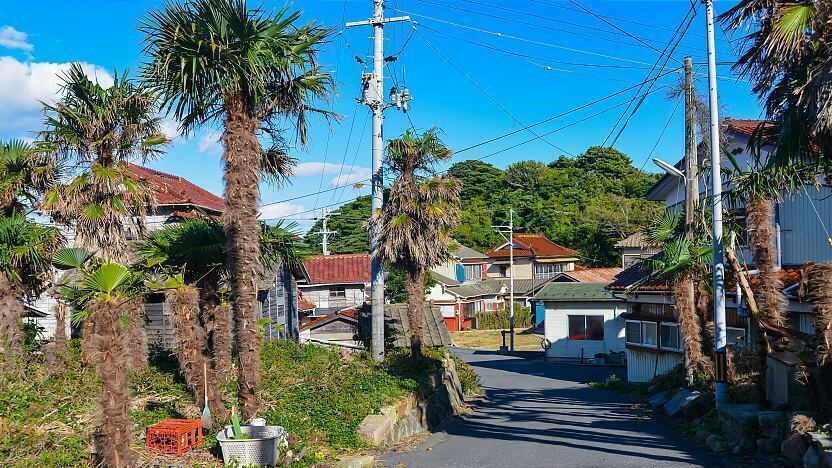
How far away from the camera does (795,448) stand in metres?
10.4

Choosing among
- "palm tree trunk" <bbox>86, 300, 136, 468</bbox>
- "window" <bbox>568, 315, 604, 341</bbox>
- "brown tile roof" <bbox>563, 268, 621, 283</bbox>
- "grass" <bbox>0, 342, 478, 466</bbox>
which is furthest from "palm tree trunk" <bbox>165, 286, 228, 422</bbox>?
"brown tile roof" <bbox>563, 268, 621, 283</bbox>

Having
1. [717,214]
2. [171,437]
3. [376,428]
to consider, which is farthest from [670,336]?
[171,437]

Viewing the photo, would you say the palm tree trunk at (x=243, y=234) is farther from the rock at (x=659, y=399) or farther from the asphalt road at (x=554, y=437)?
the rock at (x=659, y=399)

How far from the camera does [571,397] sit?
916 inches

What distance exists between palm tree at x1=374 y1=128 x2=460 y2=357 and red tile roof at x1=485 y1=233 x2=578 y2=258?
4550 centimetres

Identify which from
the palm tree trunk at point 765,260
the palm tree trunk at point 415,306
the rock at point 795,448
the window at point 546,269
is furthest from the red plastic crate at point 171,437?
the window at point 546,269

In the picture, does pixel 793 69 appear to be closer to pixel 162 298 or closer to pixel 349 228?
pixel 162 298

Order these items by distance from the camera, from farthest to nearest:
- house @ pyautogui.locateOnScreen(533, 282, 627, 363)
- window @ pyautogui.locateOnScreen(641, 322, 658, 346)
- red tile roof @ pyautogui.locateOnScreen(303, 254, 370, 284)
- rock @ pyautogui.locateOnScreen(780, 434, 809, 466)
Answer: red tile roof @ pyautogui.locateOnScreen(303, 254, 370, 284) < house @ pyautogui.locateOnScreen(533, 282, 627, 363) < window @ pyautogui.locateOnScreen(641, 322, 658, 346) < rock @ pyautogui.locateOnScreen(780, 434, 809, 466)

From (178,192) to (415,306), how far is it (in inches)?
492

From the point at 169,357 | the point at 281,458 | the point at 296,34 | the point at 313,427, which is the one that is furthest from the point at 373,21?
the point at 281,458

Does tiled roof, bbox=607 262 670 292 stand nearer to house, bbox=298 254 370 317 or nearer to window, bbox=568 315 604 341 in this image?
window, bbox=568 315 604 341

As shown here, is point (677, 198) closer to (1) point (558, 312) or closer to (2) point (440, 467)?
(1) point (558, 312)

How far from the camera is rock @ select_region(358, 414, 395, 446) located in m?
12.6

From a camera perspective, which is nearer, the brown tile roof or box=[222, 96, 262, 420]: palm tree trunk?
box=[222, 96, 262, 420]: palm tree trunk
